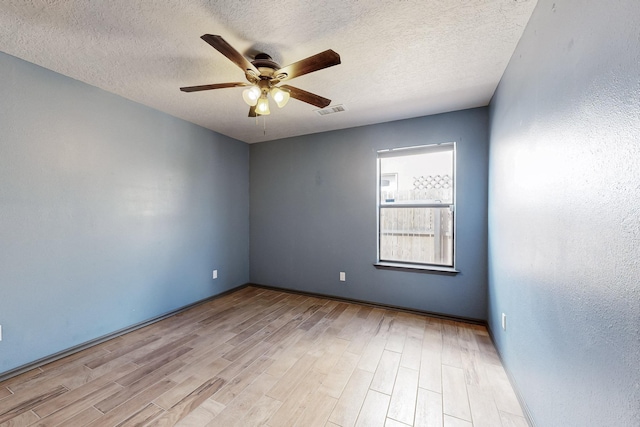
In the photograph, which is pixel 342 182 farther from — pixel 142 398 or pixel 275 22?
pixel 142 398

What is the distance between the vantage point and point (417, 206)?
3.34m

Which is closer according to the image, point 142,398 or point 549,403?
point 549,403

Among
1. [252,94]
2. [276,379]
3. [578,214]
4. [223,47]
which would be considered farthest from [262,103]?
[276,379]

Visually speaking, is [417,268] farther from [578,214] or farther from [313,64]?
[313,64]

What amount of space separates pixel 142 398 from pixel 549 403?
2474 millimetres

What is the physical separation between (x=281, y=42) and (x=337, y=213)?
2344 millimetres

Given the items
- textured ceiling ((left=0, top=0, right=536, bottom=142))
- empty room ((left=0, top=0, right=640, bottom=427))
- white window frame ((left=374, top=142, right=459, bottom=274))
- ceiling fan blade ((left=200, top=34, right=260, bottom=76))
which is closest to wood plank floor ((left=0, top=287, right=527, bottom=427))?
empty room ((left=0, top=0, right=640, bottom=427))

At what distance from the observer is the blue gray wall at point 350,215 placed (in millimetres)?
2912

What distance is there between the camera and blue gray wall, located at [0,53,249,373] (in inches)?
78.0

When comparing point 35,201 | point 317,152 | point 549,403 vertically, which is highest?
point 317,152

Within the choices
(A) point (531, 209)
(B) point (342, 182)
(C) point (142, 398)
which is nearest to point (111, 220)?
(C) point (142, 398)

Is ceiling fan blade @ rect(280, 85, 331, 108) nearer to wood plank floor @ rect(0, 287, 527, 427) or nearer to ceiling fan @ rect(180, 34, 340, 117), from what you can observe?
ceiling fan @ rect(180, 34, 340, 117)

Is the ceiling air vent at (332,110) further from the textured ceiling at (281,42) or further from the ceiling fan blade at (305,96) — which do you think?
the ceiling fan blade at (305,96)

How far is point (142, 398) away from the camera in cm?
173
